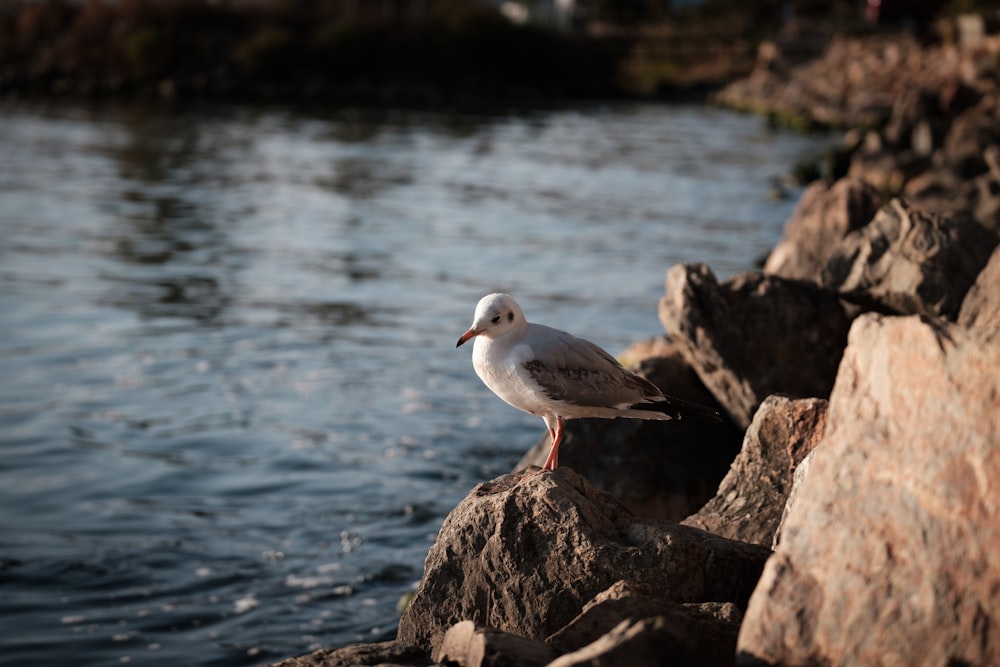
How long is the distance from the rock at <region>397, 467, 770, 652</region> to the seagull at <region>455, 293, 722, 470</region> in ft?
1.92

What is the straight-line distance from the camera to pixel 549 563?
16.8 feet

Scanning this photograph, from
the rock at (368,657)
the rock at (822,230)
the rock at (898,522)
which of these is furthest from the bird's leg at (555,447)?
the rock at (822,230)

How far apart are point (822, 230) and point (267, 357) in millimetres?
6334

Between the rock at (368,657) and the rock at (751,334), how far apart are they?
3735 mm

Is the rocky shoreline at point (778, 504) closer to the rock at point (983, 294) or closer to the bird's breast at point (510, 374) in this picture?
the rock at point (983, 294)

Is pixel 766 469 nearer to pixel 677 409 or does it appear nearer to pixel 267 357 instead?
pixel 677 409

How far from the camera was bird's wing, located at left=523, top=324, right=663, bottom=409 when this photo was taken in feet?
19.2

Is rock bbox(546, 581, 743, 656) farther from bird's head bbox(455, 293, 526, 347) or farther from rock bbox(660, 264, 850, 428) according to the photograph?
rock bbox(660, 264, 850, 428)

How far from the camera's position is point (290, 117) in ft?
160

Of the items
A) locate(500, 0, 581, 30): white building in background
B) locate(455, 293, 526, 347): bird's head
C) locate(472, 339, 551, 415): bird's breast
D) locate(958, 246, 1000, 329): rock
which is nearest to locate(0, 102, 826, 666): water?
locate(472, 339, 551, 415): bird's breast

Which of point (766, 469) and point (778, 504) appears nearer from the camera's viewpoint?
point (778, 504)

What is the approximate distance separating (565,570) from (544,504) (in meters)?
0.28

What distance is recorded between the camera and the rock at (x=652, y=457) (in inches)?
319

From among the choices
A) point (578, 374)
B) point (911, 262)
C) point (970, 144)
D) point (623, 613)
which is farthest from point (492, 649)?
point (970, 144)
